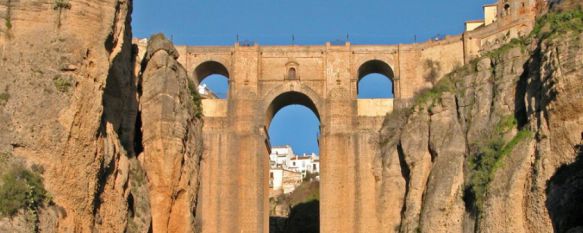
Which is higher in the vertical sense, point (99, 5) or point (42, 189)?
point (99, 5)

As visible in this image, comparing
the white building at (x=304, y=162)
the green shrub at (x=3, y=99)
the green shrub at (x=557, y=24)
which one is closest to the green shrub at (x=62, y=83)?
the green shrub at (x=3, y=99)

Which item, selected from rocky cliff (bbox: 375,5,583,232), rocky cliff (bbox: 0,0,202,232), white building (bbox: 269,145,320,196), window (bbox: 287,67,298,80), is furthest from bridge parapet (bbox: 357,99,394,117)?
white building (bbox: 269,145,320,196)

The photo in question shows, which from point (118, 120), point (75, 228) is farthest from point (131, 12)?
point (75, 228)

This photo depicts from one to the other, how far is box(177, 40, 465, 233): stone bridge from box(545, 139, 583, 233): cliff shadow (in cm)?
1527

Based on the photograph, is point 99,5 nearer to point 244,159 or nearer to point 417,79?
point 244,159

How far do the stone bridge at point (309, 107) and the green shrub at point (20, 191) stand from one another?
851 inches

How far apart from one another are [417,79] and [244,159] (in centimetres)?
954

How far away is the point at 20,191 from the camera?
26578mm

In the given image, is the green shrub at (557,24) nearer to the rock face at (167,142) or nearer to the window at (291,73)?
the window at (291,73)

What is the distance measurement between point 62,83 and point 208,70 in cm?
2590

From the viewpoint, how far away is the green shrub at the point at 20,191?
85.8 ft

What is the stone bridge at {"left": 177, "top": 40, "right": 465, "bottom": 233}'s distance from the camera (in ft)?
163

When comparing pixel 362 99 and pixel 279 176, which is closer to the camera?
pixel 362 99

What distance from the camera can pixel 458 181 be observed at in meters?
45.2
